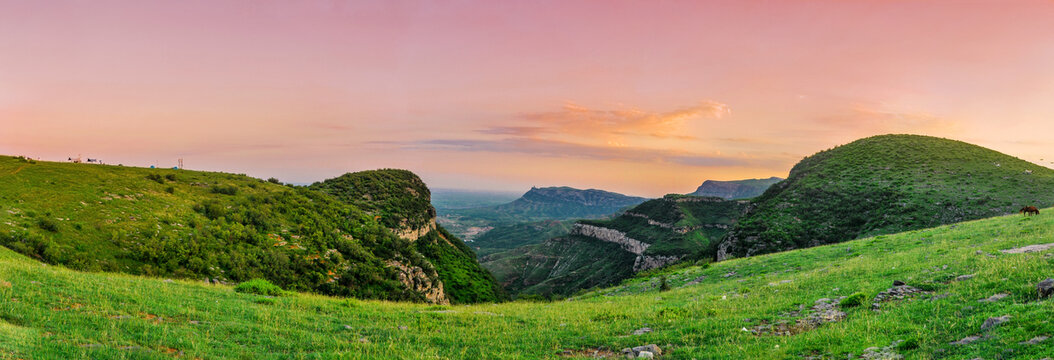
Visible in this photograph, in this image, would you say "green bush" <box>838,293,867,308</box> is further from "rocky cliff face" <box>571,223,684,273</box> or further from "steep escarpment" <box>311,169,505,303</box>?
"rocky cliff face" <box>571,223,684,273</box>

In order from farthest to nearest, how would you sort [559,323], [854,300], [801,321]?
[559,323]
[854,300]
[801,321]

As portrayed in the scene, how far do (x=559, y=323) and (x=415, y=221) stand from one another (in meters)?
61.1

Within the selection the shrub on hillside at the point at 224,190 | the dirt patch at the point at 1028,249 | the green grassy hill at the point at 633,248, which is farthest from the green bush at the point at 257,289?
the green grassy hill at the point at 633,248

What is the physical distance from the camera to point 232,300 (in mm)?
14656

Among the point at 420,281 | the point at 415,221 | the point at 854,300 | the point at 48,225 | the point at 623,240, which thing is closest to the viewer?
the point at 854,300

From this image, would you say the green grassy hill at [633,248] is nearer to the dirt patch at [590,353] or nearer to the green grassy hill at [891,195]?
the green grassy hill at [891,195]

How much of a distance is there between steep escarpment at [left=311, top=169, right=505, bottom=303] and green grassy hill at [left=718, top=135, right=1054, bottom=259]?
43189 mm

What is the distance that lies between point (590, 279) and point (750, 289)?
123 m

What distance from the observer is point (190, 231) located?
89.2 ft

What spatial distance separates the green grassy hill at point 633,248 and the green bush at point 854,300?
11411 cm

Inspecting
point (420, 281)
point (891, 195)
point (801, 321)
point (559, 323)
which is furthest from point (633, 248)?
point (801, 321)

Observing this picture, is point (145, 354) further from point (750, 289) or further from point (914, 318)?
point (750, 289)

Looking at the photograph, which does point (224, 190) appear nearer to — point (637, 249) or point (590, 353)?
point (590, 353)

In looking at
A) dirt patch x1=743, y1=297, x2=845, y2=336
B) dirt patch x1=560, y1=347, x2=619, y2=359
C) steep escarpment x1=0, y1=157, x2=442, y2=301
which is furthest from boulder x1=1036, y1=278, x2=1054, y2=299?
steep escarpment x1=0, y1=157, x2=442, y2=301
